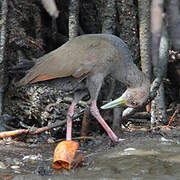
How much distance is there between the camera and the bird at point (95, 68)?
14.3 feet

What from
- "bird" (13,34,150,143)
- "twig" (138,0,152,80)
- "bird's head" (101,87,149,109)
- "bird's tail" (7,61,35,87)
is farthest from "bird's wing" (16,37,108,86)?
"twig" (138,0,152,80)

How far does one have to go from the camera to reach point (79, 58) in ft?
14.4

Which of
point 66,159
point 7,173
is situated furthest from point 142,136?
point 7,173

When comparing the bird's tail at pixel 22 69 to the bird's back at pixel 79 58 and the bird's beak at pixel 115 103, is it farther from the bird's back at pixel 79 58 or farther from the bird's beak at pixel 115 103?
the bird's beak at pixel 115 103

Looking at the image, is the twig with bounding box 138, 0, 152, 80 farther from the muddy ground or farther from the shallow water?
the shallow water

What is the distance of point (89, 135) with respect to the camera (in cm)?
504

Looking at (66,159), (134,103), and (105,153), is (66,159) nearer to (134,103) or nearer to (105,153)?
(105,153)

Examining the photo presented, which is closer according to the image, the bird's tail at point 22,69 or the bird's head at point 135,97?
the bird's head at point 135,97

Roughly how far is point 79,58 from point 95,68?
266mm

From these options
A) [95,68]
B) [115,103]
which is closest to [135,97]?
[115,103]

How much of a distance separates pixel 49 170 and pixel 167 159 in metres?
1.18

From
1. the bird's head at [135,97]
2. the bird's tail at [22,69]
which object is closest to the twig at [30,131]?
the bird's tail at [22,69]

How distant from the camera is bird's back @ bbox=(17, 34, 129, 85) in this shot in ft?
14.2

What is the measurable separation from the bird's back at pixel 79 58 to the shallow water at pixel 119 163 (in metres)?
1.05
